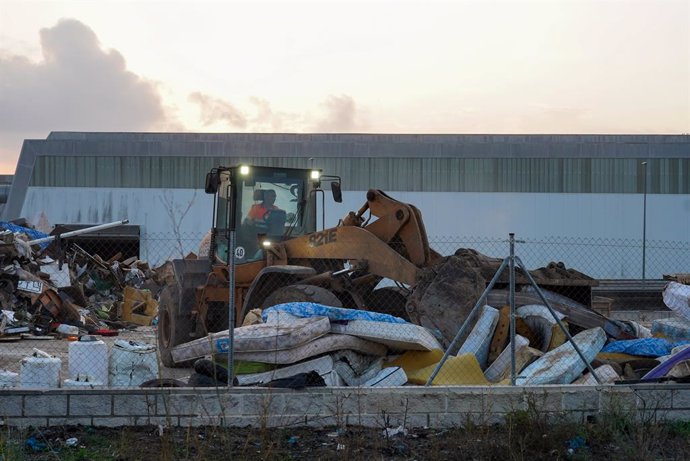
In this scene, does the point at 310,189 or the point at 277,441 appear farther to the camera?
the point at 310,189

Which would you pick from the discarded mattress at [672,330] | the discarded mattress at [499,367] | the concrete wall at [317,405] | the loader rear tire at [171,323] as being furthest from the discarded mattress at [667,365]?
the loader rear tire at [171,323]

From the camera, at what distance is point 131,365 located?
9547mm

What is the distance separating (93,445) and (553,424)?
3857 mm

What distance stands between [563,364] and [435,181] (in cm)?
3621

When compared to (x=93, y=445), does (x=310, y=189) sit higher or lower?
higher

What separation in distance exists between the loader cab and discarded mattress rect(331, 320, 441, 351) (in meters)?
3.52

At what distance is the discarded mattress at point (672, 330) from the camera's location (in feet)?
39.8

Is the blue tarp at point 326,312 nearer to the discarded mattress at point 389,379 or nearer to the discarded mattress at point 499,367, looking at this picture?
the discarded mattress at point 389,379

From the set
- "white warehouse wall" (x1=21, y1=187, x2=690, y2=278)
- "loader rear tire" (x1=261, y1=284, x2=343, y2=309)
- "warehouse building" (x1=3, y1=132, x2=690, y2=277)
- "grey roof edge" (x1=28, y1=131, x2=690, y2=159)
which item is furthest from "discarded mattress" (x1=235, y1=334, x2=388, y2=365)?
"grey roof edge" (x1=28, y1=131, x2=690, y2=159)

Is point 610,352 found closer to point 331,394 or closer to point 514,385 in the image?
point 514,385

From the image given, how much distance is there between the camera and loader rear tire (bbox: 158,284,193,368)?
43.0 feet

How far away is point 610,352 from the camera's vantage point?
1088 cm

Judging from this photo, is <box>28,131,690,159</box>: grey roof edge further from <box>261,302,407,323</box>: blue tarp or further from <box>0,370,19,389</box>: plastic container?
<box>0,370,19,389</box>: plastic container

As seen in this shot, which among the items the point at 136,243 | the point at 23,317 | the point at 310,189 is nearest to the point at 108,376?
the point at 310,189
